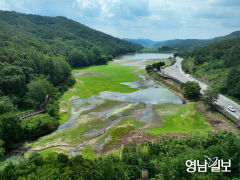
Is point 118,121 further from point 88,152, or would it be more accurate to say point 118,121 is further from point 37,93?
point 37,93

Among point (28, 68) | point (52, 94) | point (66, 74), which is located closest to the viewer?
point (52, 94)

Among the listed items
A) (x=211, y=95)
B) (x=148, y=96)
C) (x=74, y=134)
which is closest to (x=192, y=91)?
(x=211, y=95)

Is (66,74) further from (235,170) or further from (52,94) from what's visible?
(235,170)

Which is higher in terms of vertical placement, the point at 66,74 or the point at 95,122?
the point at 66,74

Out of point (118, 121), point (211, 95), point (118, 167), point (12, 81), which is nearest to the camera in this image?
point (118, 167)

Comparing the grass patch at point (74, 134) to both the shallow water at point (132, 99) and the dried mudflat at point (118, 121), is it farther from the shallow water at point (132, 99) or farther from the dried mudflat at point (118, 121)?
the shallow water at point (132, 99)

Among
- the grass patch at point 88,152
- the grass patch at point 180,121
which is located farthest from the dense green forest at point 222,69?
the grass patch at point 88,152

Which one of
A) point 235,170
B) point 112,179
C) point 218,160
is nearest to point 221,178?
point 218,160
